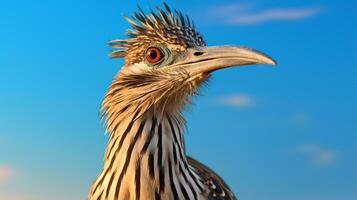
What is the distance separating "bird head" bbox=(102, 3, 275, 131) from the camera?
7.68 metres

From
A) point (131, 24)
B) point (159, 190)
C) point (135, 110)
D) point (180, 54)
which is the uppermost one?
point (131, 24)

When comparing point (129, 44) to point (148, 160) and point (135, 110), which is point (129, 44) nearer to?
point (135, 110)

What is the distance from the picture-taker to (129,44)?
8180mm

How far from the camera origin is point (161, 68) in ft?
25.6

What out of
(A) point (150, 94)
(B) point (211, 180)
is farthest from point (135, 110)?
(B) point (211, 180)

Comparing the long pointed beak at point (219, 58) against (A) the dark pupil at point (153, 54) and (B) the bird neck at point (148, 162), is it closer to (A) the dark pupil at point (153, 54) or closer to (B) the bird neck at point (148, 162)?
(A) the dark pupil at point (153, 54)

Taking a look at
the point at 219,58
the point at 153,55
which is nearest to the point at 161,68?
the point at 153,55

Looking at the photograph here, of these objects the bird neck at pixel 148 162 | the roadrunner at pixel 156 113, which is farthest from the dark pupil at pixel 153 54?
the bird neck at pixel 148 162

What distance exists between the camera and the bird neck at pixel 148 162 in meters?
7.61

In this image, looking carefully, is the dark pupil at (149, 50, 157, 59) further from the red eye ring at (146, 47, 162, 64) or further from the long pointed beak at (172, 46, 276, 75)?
the long pointed beak at (172, 46, 276, 75)

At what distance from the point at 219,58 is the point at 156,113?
0.95 meters

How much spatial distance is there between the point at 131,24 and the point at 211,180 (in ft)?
7.13

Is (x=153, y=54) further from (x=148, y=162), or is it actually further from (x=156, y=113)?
(x=148, y=162)

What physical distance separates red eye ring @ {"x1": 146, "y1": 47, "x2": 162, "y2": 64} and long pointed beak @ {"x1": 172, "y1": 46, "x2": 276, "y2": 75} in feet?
0.74
